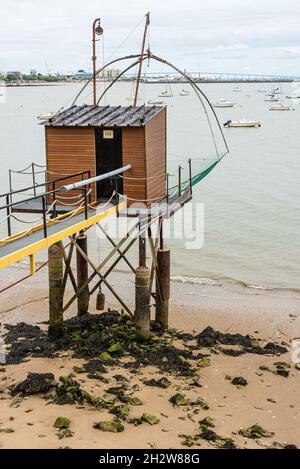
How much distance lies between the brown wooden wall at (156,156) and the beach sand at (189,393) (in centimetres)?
446

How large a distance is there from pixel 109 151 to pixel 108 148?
3.4 inches

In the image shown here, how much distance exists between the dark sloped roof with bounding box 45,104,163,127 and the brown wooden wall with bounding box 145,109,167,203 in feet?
0.94

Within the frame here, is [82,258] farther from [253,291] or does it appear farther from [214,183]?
[214,183]

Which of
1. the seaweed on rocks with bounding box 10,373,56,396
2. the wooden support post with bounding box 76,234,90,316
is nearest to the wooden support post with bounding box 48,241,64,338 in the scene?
the wooden support post with bounding box 76,234,90,316

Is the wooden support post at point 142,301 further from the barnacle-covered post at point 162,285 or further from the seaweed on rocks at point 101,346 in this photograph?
the barnacle-covered post at point 162,285

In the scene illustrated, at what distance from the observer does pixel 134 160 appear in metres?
16.5

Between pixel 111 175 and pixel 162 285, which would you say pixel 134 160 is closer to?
pixel 111 175

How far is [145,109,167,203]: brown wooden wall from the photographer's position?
1670 centimetres

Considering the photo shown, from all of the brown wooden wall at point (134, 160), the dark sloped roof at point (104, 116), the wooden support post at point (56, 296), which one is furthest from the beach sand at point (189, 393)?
the dark sloped roof at point (104, 116)

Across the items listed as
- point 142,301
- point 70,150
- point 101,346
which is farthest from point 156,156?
point 101,346
